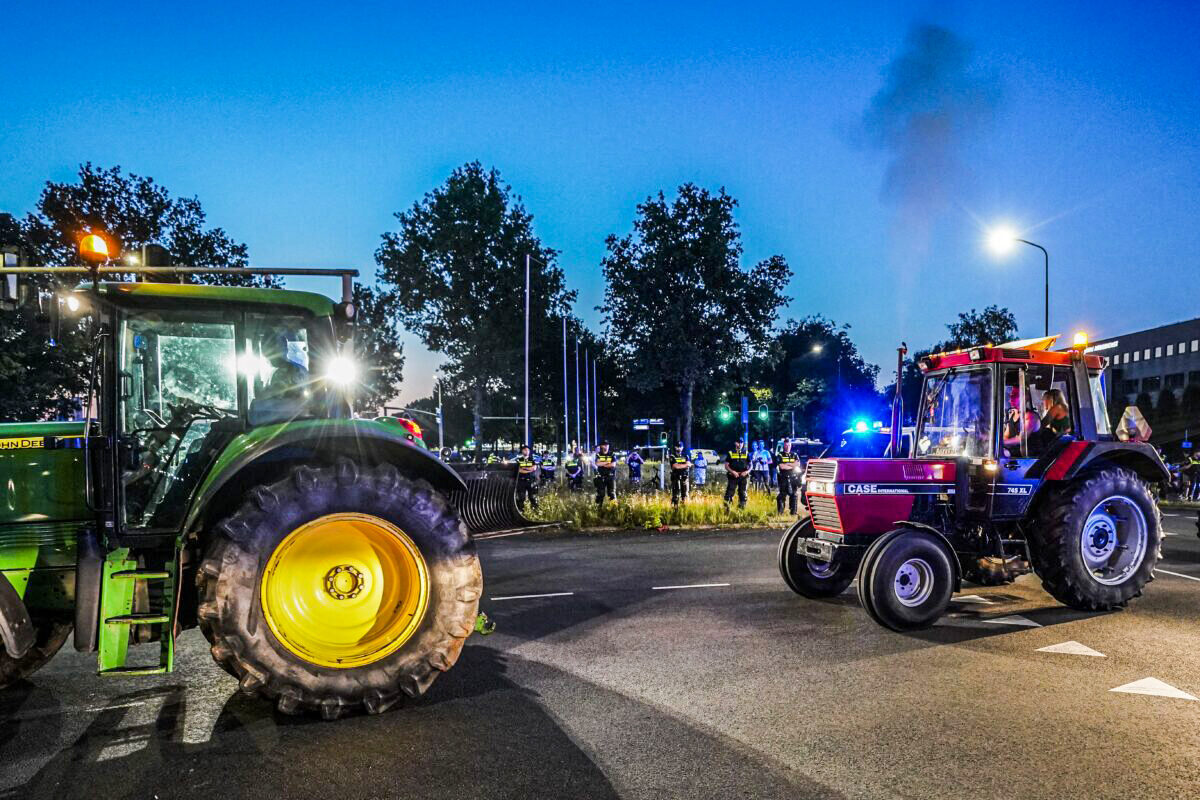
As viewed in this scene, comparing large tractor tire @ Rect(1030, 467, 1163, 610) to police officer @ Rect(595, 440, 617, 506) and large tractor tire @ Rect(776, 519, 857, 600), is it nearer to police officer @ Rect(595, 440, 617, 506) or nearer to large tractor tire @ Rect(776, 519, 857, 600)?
large tractor tire @ Rect(776, 519, 857, 600)

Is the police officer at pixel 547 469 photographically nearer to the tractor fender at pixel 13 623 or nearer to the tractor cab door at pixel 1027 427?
the tractor cab door at pixel 1027 427

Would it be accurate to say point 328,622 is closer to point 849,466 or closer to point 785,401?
point 849,466

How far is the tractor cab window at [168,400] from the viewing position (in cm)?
450

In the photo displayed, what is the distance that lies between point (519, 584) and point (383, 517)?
463cm

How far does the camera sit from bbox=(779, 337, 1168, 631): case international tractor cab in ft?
23.3

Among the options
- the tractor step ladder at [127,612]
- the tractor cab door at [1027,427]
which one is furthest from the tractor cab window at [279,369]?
the tractor cab door at [1027,427]

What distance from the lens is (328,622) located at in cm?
452

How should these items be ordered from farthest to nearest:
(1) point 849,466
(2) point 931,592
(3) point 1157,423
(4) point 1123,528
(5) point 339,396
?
(3) point 1157,423
(4) point 1123,528
(1) point 849,466
(2) point 931,592
(5) point 339,396

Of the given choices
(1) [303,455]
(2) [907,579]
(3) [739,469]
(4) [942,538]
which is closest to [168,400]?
(1) [303,455]

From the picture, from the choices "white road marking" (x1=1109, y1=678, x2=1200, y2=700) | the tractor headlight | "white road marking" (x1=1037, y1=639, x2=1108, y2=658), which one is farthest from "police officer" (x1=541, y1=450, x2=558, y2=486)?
"white road marking" (x1=1109, y1=678, x2=1200, y2=700)

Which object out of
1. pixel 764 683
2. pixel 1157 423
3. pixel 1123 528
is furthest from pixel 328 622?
pixel 1157 423

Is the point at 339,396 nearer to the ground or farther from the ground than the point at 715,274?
nearer to the ground

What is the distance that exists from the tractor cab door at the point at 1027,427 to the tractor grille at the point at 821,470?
63.6 inches

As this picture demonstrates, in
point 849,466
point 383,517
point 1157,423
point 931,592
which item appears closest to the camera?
point 383,517
